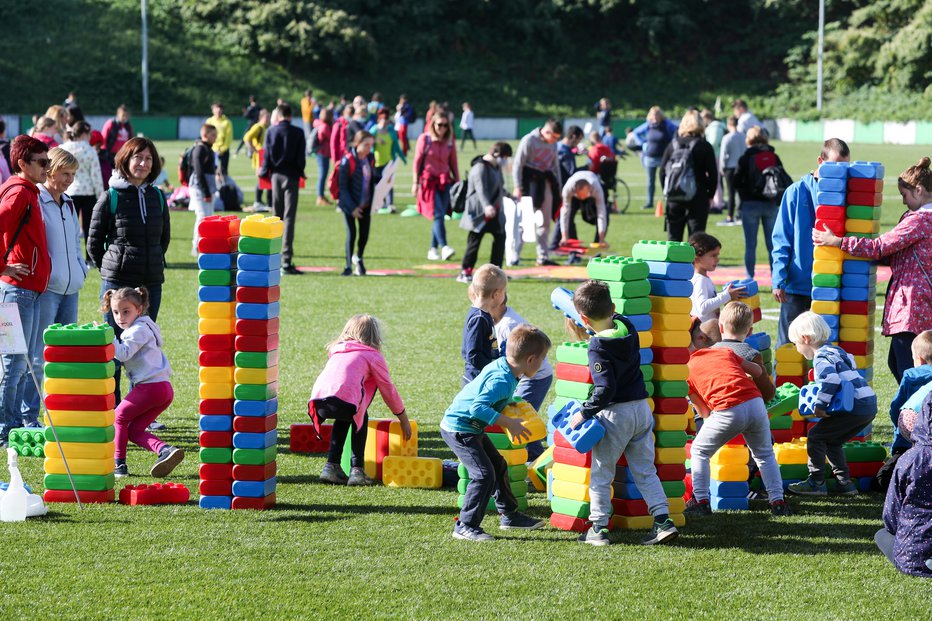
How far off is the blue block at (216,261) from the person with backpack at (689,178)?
8300 millimetres

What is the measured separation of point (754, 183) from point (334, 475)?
8664 millimetres

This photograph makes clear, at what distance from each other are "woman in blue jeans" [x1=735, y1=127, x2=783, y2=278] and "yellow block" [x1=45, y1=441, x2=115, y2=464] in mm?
9340

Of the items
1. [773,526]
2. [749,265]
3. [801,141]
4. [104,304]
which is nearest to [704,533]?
[773,526]

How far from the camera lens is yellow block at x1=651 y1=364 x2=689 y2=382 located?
6.91 m

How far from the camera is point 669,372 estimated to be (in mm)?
6910

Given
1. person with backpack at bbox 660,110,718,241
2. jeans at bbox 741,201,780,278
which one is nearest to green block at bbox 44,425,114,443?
person with backpack at bbox 660,110,718,241

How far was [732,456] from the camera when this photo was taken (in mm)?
7352

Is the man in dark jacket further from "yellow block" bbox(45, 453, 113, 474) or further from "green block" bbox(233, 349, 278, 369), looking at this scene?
"green block" bbox(233, 349, 278, 369)

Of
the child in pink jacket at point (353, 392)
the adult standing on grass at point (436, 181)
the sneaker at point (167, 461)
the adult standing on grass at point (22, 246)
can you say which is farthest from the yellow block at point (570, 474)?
the adult standing on grass at point (436, 181)

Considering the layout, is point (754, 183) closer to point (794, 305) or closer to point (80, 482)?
point (794, 305)

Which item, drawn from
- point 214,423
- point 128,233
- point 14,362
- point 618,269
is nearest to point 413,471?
point 214,423

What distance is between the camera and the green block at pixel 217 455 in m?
7.15

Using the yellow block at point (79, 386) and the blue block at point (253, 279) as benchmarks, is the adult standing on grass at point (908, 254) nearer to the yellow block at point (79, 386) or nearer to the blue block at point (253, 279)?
the blue block at point (253, 279)

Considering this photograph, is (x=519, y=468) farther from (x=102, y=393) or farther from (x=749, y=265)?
(x=749, y=265)
